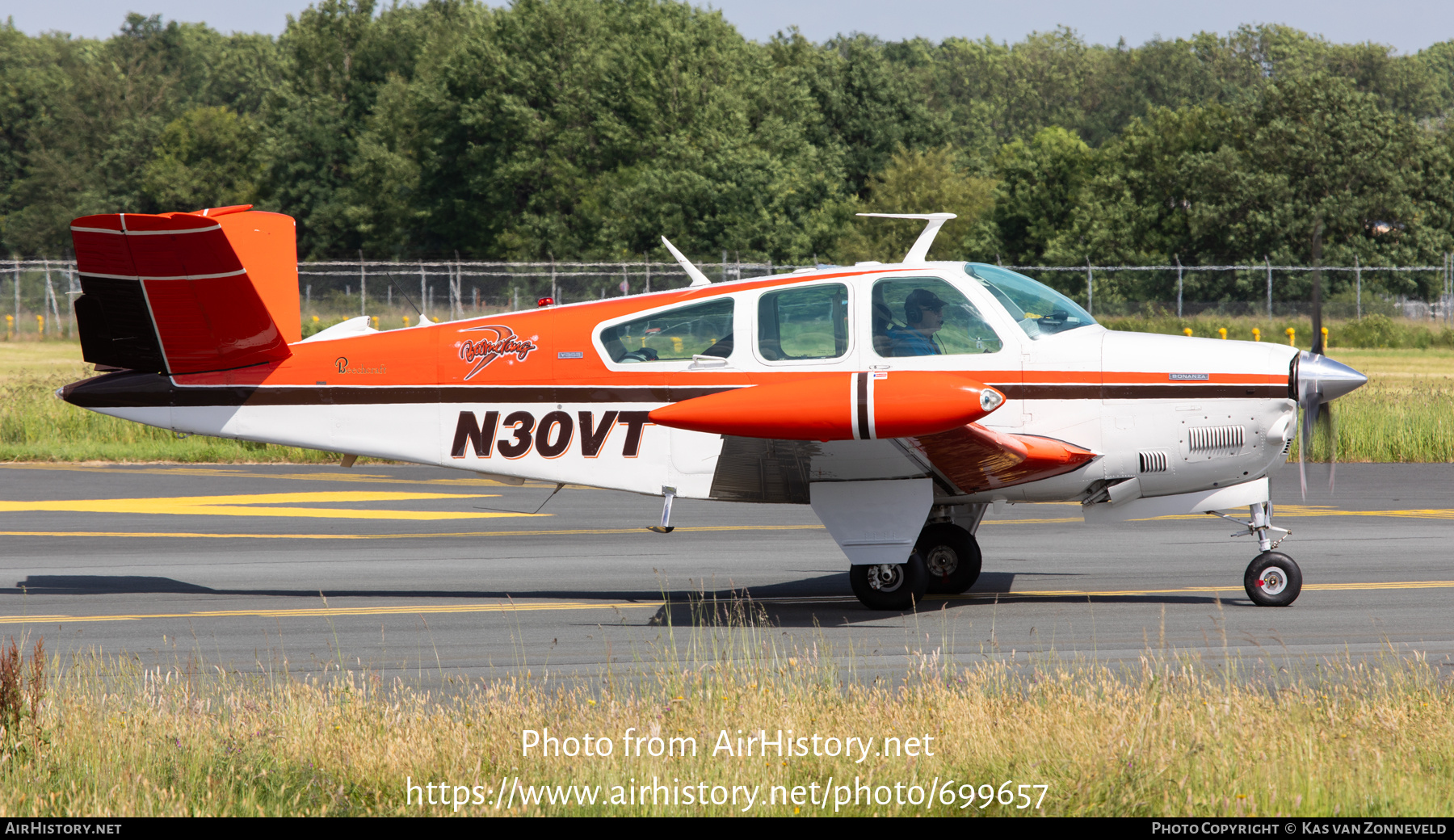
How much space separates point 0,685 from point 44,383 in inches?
912

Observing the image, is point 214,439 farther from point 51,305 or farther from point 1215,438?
point 51,305

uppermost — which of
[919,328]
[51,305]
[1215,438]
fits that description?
[51,305]

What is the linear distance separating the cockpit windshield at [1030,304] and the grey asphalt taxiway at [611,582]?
2.04 meters

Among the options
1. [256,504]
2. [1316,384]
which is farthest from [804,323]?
[256,504]

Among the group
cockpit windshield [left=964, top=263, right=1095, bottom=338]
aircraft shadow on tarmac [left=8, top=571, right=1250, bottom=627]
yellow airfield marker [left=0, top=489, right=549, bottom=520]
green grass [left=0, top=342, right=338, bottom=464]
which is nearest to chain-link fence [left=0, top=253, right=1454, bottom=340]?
green grass [left=0, top=342, right=338, bottom=464]

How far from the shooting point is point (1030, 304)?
30.5 feet

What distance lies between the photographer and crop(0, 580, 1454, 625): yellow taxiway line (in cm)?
955

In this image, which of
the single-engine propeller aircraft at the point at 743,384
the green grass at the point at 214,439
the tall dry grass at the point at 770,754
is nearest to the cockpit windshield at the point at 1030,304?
the single-engine propeller aircraft at the point at 743,384

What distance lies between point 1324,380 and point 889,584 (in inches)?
127

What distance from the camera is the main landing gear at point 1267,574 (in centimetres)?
930

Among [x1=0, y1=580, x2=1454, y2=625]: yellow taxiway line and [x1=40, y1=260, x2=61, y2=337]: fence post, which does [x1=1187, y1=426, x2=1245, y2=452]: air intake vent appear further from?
[x1=40, y1=260, x2=61, y2=337]: fence post
